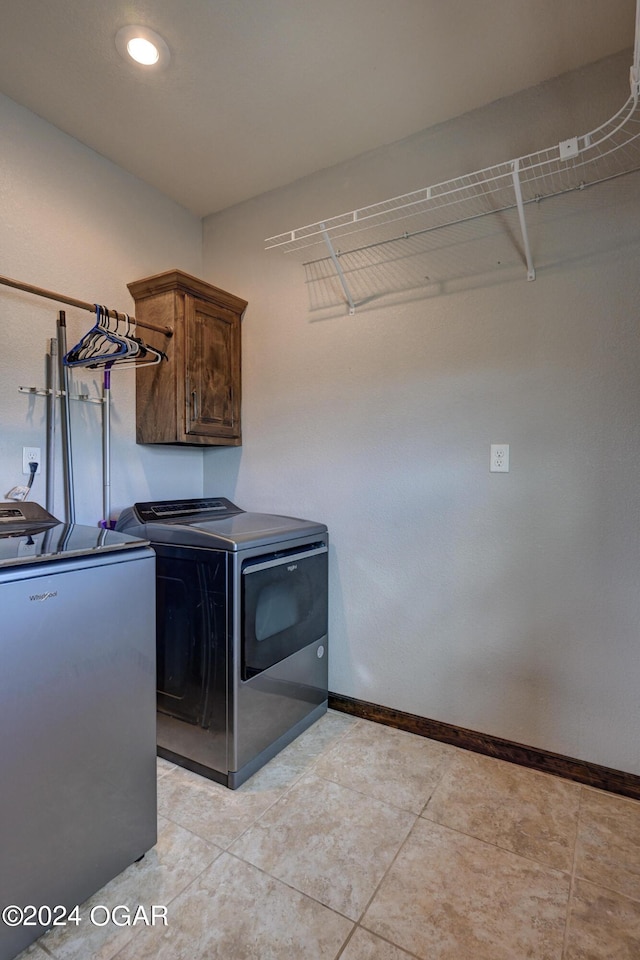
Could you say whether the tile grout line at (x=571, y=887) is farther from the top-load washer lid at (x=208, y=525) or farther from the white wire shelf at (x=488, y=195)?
the white wire shelf at (x=488, y=195)

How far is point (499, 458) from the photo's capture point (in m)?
1.92

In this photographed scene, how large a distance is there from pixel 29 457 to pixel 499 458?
6.22ft

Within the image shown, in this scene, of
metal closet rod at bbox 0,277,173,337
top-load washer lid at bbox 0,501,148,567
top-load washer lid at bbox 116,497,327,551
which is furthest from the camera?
top-load washer lid at bbox 116,497,327,551

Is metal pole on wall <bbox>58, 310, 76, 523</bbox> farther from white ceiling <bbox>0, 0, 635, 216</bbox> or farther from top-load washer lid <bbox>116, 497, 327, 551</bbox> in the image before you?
white ceiling <bbox>0, 0, 635, 216</bbox>

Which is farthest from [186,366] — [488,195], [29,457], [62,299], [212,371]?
[488,195]

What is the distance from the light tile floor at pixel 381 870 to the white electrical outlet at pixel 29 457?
1.31 meters

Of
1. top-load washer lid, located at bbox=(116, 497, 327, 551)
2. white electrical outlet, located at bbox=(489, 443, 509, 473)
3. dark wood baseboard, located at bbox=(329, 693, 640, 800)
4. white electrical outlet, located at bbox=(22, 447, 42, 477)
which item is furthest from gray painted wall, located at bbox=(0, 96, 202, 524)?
white electrical outlet, located at bbox=(489, 443, 509, 473)

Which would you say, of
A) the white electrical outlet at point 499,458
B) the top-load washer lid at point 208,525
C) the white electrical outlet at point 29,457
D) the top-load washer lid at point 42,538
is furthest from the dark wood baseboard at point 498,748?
the white electrical outlet at point 29,457

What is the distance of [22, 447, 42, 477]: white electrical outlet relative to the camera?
191 cm

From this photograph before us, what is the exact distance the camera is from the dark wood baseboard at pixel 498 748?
68.1 inches

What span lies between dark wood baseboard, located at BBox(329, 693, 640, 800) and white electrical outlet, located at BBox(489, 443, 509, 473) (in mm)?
1098

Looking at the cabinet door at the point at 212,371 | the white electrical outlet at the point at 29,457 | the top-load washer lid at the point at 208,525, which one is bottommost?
the top-load washer lid at the point at 208,525

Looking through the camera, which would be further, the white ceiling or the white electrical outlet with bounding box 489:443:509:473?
the white electrical outlet with bounding box 489:443:509:473

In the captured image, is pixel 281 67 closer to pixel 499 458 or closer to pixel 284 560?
pixel 499 458
